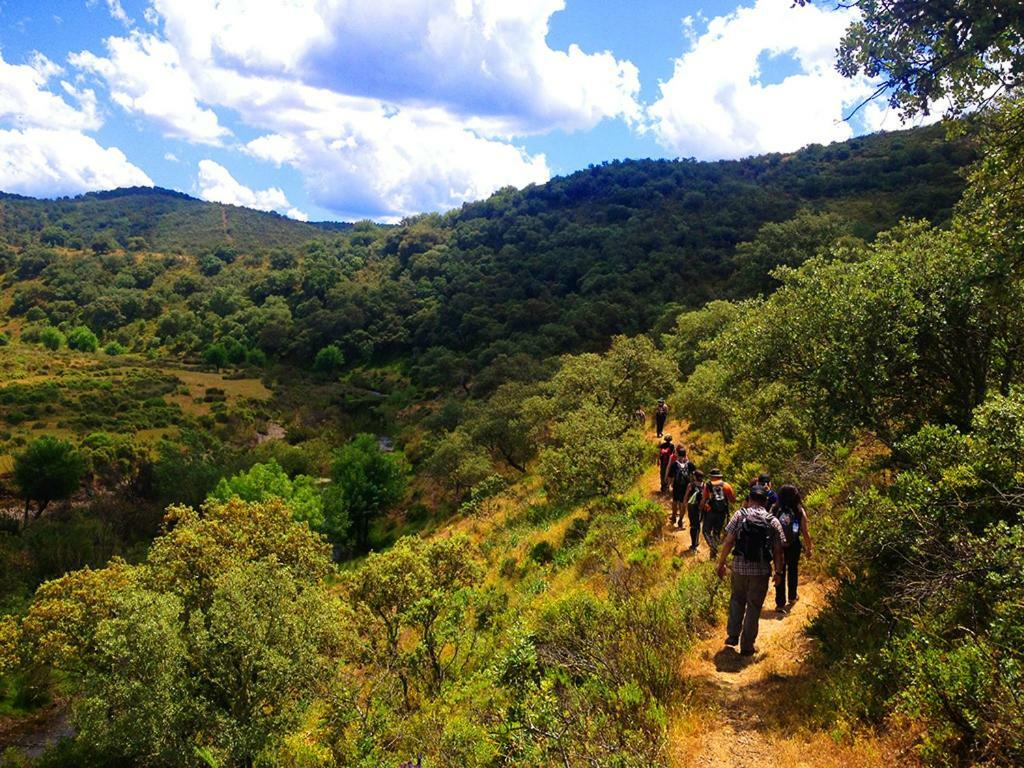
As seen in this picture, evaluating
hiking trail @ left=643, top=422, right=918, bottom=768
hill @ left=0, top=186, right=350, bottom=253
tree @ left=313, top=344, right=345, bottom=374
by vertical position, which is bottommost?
hiking trail @ left=643, top=422, right=918, bottom=768

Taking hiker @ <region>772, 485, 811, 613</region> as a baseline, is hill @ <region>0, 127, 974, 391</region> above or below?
above

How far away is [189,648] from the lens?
11.8 metres

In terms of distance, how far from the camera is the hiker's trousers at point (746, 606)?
23.4 ft

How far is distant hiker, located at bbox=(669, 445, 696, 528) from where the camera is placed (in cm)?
1341

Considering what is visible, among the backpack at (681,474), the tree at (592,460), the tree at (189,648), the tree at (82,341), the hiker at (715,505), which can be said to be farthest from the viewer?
the tree at (82,341)

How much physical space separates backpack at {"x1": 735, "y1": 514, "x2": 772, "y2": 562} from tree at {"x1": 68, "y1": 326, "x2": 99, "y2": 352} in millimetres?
115625

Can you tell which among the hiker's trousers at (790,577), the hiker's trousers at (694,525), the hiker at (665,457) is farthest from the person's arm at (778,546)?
the hiker at (665,457)

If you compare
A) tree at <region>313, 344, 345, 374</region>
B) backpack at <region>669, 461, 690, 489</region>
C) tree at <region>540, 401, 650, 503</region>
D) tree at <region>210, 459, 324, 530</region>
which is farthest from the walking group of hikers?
tree at <region>313, 344, 345, 374</region>

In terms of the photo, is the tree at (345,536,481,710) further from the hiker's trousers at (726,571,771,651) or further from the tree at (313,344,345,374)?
the tree at (313,344,345,374)

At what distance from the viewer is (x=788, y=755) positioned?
18.3 ft

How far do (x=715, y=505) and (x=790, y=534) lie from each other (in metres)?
2.73

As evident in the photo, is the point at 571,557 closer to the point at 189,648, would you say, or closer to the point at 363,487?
the point at 189,648

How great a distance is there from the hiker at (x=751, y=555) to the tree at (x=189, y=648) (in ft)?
29.1

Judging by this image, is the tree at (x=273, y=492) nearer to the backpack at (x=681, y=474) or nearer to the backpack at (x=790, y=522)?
the backpack at (x=681, y=474)
